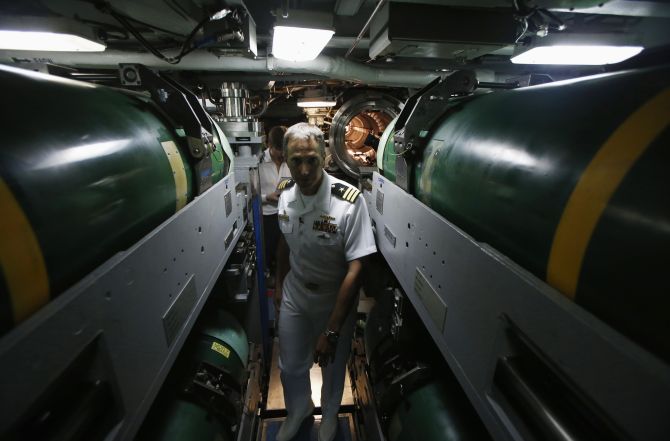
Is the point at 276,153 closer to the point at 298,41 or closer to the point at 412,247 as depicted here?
the point at 298,41

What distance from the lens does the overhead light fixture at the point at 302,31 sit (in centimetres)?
173

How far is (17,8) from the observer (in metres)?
2.17

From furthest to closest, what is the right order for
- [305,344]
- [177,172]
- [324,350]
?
[305,344], [324,350], [177,172]

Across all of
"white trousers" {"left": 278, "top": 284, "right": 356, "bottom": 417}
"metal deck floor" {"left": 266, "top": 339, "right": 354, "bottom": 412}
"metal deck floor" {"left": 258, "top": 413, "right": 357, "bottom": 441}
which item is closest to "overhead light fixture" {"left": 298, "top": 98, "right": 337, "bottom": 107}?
"white trousers" {"left": 278, "top": 284, "right": 356, "bottom": 417}

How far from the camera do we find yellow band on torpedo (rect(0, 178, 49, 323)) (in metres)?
0.47

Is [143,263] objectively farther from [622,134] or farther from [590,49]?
[590,49]

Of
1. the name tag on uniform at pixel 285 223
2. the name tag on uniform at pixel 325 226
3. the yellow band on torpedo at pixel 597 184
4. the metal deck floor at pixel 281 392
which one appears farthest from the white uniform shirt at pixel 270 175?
the yellow band on torpedo at pixel 597 184

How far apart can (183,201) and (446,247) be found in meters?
1.01

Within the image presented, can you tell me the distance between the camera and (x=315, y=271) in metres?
2.07

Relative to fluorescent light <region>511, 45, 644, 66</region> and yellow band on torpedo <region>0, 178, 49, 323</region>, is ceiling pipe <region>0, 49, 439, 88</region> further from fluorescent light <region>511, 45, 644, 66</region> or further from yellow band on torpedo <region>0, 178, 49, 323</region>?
yellow band on torpedo <region>0, 178, 49, 323</region>

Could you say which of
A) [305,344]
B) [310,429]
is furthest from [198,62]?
[310,429]

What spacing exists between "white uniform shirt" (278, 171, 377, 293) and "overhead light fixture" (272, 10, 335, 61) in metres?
0.88

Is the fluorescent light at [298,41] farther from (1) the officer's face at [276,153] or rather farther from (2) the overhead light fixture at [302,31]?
(1) the officer's face at [276,153]

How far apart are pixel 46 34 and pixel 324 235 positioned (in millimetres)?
1842
